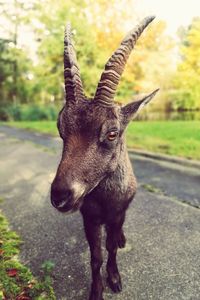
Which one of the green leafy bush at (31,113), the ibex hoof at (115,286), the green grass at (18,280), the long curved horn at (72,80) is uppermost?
the long curved horn at (72,80)

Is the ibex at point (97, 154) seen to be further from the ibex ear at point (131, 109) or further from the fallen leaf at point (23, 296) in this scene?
the fallen leaf at point (23, 296)

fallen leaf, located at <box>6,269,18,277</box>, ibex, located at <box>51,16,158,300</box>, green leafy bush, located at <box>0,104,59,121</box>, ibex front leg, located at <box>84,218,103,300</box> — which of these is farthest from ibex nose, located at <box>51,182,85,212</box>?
green leafy bush, located at <box>0,104,59,121</box>

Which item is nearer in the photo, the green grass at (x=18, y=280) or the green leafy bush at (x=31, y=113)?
the green grass at (x=18, y=280)

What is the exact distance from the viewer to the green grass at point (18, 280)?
12.3 feet

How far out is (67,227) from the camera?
5.71m

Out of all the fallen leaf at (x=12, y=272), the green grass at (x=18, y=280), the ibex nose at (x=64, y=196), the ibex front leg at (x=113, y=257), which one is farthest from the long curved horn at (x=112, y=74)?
the fallen leaf at (x=12, y=272)

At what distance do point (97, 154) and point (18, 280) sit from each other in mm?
1970

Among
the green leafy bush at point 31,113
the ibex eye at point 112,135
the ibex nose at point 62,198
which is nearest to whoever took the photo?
the ibex nose at point 62,198

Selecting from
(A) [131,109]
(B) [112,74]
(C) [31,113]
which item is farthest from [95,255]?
(C) [31,113]

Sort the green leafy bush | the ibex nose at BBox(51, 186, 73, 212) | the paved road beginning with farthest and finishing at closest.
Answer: the green leafy bush → the paved road → the ibex nose at BBox(51, 186, 73, 212)

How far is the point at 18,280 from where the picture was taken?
4078mm

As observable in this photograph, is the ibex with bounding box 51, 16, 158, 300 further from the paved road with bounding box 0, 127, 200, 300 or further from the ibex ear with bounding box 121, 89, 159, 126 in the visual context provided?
the paved road with bounding box 0, 127, 200, 300

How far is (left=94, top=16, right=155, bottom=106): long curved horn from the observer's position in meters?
3.23

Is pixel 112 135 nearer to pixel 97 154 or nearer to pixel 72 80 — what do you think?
pixel 97 154
